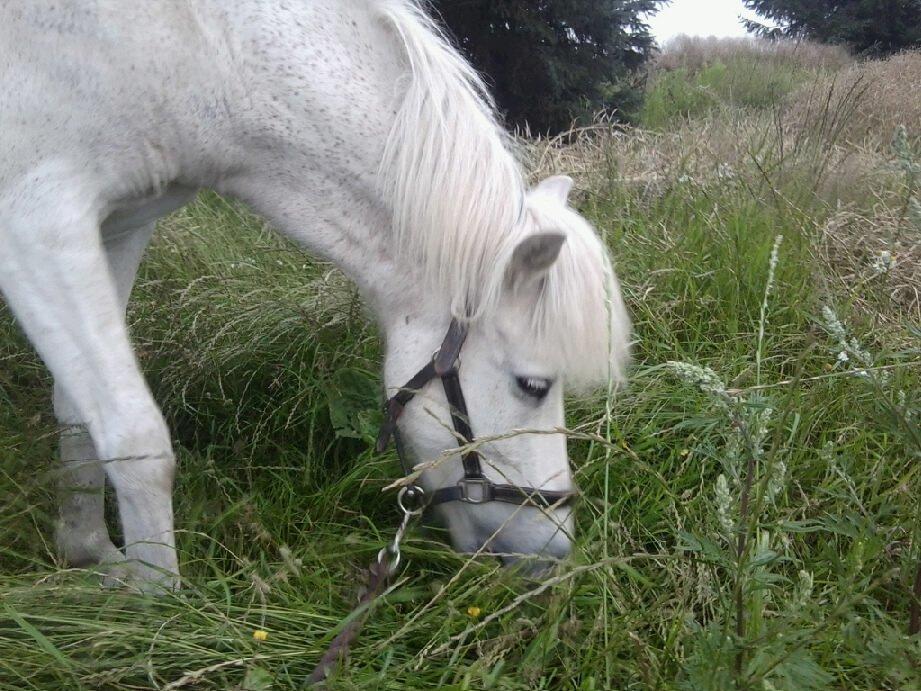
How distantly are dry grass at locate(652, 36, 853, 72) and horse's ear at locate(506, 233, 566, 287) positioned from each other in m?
10.7

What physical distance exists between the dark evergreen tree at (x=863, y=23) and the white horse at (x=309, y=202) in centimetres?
1344

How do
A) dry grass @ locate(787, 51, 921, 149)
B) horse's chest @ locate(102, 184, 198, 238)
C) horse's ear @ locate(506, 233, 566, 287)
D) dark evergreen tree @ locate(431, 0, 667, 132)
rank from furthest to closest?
dark evergreen tree @ locate(431, 0, 667, 132), dry grass @ locate(787, 51, 921, 149), horse's chest @ locate(102, 184, 198, 238), horse's ear @ locate(506, 233, 566, 287)

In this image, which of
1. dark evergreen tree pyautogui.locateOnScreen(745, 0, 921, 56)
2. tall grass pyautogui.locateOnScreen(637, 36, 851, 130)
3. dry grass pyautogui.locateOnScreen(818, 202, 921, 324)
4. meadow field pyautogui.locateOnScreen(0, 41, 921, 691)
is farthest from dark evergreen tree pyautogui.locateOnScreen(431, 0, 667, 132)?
dark evergreen tree pyautogui.locateOnScreen(745, 0, 921, 56)

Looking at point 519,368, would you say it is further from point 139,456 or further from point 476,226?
point 139,456

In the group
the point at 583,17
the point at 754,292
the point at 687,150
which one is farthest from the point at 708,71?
the point at 754,292

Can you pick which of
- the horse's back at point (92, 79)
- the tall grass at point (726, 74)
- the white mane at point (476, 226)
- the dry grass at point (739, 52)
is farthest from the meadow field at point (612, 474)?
the dry grass at point (739, 52)

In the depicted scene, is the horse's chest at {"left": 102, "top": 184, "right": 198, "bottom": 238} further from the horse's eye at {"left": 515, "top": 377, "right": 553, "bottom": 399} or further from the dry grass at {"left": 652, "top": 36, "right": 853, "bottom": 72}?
the dry grass at {"left": 652, "top": 36, "right": 853, "bottom": 72}

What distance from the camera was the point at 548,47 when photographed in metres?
6.96

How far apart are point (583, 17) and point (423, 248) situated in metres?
5.51

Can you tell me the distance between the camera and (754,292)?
3.20 meters

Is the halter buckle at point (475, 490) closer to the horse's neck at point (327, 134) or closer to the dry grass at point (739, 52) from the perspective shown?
the horse's neck at point (327, 134)

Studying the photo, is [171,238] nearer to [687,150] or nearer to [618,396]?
[618,396]

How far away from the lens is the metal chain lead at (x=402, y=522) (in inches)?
70.1

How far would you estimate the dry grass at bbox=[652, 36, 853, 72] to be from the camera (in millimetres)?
12922
